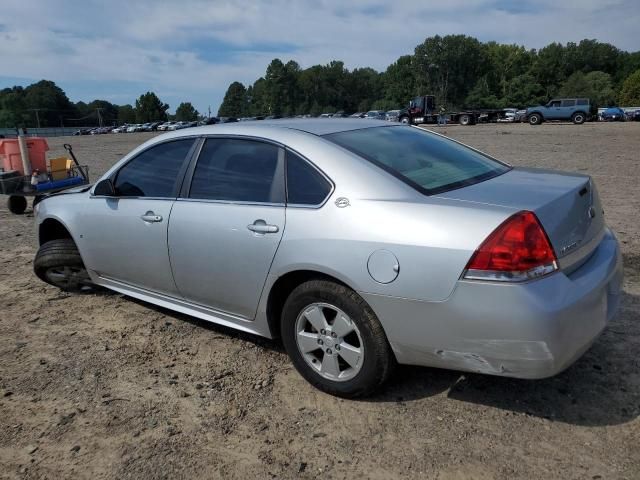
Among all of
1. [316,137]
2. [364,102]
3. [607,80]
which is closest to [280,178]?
[316,137]

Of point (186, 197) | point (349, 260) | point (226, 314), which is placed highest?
point (186, 197)

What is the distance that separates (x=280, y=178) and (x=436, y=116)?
159ft

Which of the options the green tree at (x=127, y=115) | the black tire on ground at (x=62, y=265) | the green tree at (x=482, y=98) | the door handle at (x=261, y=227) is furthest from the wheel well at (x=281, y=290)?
the green tree at (x=127, y=115)

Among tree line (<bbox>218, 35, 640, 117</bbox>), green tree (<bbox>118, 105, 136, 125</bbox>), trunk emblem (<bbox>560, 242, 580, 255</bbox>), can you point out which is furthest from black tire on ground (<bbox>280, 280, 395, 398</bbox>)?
green tree (<bbox>118, 105, 136, 125</bbox>)

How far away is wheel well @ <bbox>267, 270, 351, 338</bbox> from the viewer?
2990 millimetres

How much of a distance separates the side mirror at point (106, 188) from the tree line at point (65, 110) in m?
122

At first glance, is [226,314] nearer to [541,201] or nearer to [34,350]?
[34,350]

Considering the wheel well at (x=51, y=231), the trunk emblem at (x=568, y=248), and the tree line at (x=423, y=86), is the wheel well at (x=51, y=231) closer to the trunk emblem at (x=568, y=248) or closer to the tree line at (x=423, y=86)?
the trunk emblem at (x=568, y=248)

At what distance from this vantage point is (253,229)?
3168mm

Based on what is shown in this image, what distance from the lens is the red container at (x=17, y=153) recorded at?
9516mm

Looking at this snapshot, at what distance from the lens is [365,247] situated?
269 cm

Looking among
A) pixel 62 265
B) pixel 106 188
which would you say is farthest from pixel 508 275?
pixel 62 265

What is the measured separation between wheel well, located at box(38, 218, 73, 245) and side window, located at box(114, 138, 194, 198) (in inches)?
41.2

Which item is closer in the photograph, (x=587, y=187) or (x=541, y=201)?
(x=541, y=201)
